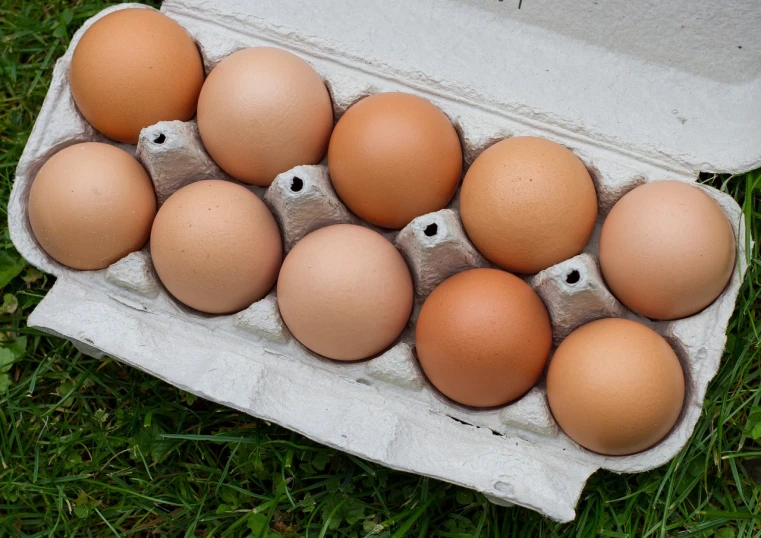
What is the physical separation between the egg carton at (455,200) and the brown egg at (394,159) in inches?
2.0

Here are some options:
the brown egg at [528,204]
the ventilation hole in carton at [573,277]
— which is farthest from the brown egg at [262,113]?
the ventilation hole in carton at [573,277]

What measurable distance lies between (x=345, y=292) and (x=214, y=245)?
266 mm

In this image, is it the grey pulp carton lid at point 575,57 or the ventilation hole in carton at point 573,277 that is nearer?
the ventilation hole in carton at point 573,277

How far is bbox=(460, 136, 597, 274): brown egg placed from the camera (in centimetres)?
134

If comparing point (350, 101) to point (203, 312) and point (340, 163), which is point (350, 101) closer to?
point (340, 163)

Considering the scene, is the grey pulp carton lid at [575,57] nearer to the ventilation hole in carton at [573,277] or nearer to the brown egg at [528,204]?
the brown egg at [528,204]

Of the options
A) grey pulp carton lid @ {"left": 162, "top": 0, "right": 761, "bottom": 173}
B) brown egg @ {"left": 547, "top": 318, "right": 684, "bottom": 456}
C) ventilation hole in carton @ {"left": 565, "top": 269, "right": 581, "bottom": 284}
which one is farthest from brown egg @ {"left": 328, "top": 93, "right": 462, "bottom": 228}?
brown egg @ {"left": 547, "top": 318, "right": 684, "bottom": 456}

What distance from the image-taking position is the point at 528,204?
4.36 feet

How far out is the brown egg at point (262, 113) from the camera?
1.40m

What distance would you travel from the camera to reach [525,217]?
1334 millimetres

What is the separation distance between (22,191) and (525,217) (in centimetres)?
104

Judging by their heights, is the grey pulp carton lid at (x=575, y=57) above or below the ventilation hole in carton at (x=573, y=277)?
above

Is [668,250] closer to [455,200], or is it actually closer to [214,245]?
[455,200]

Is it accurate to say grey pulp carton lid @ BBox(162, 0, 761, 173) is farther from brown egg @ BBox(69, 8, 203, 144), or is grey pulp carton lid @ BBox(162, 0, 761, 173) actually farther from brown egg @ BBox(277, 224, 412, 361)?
brown egg @ BBox(277, 224, 412, 361)
